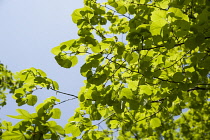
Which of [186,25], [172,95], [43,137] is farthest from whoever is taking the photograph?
[172,95]

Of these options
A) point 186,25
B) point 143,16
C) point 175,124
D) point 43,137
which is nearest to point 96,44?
point 186,25

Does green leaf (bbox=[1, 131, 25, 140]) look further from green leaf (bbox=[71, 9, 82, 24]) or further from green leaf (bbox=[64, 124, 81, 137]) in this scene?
green leaf (bbox=[71, 9, 82, 24])

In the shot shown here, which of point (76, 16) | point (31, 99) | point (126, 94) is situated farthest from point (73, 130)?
point (76, 16)

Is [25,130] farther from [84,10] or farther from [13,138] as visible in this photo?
[84,10]

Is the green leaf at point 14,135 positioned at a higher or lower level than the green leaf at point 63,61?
lower

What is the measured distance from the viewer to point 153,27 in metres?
1.31

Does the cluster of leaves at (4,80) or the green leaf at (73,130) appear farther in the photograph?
the cluster of leaves at (4,80)

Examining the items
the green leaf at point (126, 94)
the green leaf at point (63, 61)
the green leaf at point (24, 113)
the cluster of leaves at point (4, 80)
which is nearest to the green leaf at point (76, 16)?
the green leaf at point (63, 61)

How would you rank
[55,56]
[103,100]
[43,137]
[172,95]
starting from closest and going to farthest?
[43,137] < [55,56] < [103,100] < [172,95]

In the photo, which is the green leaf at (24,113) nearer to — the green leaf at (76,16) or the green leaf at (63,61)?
the green leaf at (63,61)

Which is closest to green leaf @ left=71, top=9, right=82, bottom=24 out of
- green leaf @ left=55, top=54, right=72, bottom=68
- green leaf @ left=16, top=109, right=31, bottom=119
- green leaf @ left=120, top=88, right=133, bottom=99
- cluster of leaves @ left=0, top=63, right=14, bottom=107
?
green leaf @ left=55, top=54, right=72, bottom=68

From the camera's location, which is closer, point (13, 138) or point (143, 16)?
point (13, 138)

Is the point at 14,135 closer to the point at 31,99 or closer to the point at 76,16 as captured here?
the point at 31,99

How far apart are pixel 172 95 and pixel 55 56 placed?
138 cm
